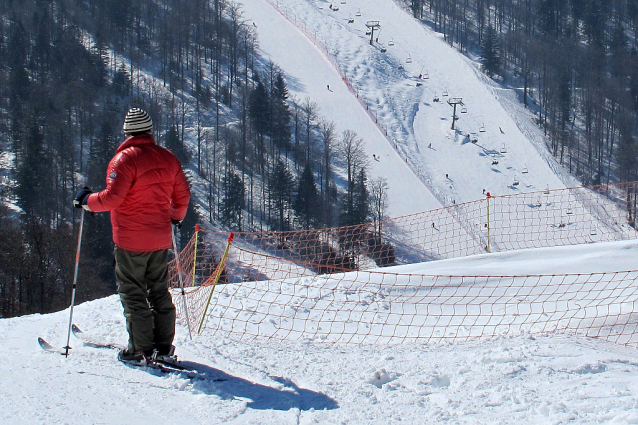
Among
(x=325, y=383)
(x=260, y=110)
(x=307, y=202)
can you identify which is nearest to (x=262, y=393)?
(x=325, y=383)

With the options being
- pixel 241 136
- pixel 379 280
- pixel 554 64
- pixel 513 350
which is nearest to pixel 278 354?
pixel 513 350

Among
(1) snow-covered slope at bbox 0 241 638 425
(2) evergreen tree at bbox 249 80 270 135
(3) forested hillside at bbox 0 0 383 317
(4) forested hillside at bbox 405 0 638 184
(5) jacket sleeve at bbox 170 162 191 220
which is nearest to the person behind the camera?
(1) snow-covered slope at bbox 0 241 638 425

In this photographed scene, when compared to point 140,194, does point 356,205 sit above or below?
below

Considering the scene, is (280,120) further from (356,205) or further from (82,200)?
(82,200)

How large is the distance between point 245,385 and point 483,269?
513 cm

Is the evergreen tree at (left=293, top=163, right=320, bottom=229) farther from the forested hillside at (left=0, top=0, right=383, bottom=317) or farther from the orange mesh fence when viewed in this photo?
the orange mesh fence

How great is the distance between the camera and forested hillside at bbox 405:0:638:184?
70375 millimetres

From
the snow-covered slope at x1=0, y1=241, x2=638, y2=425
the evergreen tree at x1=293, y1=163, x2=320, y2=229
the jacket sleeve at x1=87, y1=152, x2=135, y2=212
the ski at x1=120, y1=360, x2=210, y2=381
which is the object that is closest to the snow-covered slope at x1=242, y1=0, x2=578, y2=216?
the evergreen tree at x1=293, y1=163, x2=320, y2=229

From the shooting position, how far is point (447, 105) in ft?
215

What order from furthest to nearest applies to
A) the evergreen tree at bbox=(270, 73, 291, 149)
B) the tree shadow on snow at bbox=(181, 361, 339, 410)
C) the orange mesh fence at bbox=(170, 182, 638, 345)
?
the evergreen tree at bbox=(270, 73, 291, 149) → the orange mesh fence at bbox=(170, 182, 638, 345) → the tree shadow on snow at bbox=(181, 361, 339, 410)

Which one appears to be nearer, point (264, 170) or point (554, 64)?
point (264, 170)

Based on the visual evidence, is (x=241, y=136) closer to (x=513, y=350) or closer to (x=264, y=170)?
(x=264, y=170)

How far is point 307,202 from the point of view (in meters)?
55.1

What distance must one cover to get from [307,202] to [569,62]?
157 feet
